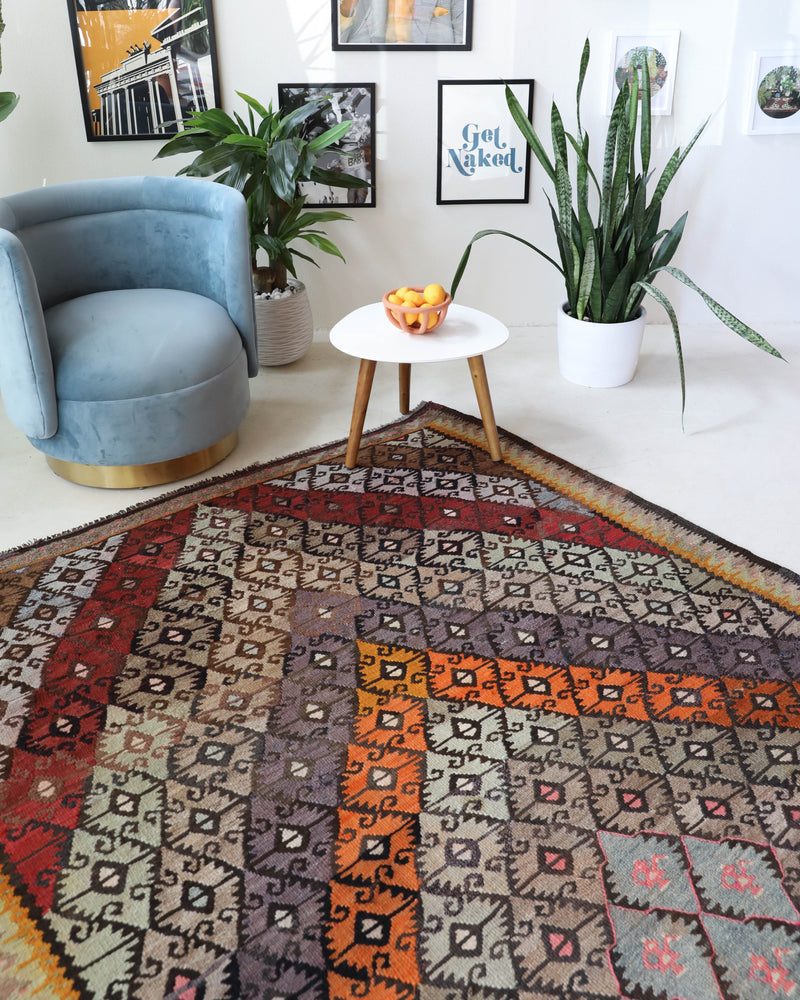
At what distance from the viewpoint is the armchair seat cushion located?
2424mm

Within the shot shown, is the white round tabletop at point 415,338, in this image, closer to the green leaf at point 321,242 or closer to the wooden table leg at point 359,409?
the wooden table leg at point 359,409

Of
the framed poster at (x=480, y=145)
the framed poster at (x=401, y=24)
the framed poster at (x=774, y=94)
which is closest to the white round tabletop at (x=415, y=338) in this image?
the framed poster at (x=480, y=145)

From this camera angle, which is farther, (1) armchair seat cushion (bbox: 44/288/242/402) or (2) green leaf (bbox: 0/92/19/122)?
(2) green leaf (bbox: 0/92/19/122)

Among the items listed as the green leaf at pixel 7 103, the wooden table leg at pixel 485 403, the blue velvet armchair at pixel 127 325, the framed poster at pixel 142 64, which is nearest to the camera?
the blue velvet armchair at pixel 127 325

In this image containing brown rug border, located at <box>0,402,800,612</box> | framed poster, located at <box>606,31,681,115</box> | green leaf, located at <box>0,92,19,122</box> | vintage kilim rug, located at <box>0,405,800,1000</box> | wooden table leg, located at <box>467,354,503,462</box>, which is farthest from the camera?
framed poster, located at <box>606,31,681,115</box>

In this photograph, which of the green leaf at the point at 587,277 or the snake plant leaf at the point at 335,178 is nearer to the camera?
the green leaf at the point at 587,277

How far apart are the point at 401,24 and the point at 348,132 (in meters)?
0.41

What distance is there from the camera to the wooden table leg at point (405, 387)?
9.66 feet

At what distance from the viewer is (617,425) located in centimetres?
295

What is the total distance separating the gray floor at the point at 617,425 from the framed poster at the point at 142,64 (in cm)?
99

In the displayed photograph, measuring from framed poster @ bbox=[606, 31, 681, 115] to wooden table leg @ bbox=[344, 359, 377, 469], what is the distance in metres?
1.48

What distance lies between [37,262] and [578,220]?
5.99ft

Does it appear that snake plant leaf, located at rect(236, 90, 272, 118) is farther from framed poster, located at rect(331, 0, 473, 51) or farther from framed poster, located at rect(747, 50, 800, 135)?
framed poster, located at rect(747, 50, 800, 135)

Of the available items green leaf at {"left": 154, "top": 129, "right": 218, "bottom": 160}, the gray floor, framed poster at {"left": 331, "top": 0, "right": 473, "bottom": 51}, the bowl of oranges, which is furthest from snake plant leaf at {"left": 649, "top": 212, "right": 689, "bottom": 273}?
green leaf at {"left": 154, "top": 129, "right": 218, "bottom": 160}
